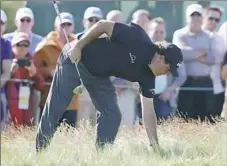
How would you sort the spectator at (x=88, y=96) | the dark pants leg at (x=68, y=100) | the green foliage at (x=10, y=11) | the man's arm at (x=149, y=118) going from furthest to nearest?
1. the green foliage at (x=10, y=11)
2. the spectator at (x=88, y=96)
3. the dark pants leg at (x=68, y=100)
4. the man's arm at (x=149, y=118)

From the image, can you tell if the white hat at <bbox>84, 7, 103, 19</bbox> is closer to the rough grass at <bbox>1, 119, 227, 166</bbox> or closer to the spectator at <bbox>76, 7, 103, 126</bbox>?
the spectator at <bbox>76, 7, 103, 126</bbox>

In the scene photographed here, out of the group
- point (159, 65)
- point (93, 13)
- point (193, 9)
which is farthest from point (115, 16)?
point (159, 65)

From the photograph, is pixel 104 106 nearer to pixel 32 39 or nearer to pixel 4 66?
pixel 4 66

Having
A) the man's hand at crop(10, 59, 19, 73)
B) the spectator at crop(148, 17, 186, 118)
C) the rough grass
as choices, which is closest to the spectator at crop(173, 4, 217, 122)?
the spectator at crop(148, 17, 186, 118)

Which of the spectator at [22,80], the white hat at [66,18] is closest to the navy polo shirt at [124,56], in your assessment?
the spectator at [22,80]

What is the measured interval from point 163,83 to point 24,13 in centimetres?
200

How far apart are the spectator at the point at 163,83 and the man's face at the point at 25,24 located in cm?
154

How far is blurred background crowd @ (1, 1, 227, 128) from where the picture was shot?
10.4m

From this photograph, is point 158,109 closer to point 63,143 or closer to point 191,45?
point 191,45

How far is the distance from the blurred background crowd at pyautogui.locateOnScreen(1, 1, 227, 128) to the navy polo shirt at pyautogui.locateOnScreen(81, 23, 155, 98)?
7.63 ft

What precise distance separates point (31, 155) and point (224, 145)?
1.68m

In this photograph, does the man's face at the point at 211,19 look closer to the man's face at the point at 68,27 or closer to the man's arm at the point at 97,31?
the man's face at the point at 68,27

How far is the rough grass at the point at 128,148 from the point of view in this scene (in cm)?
693

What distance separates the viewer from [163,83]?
10.9 m
